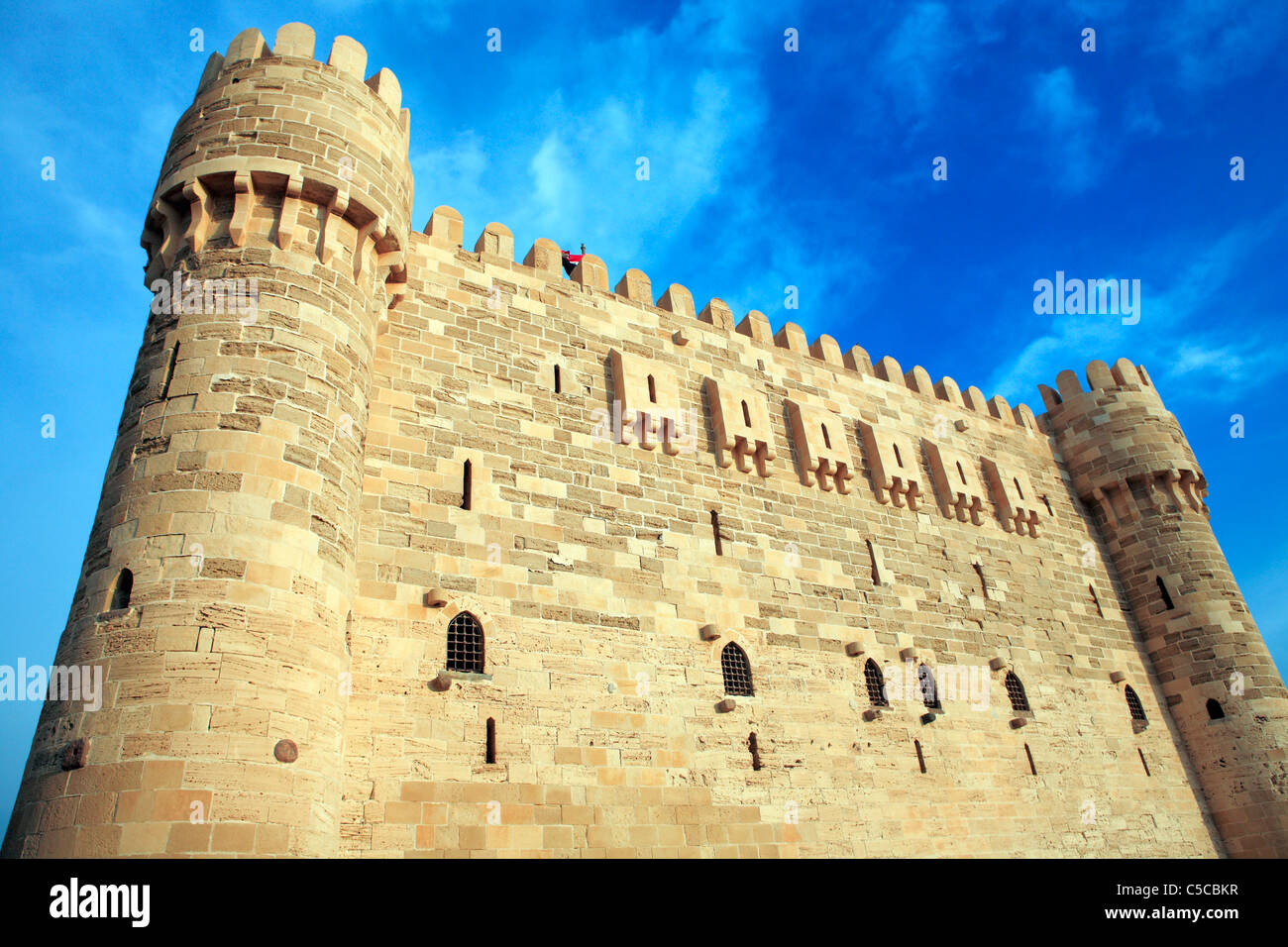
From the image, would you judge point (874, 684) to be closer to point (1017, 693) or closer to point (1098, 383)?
point (1017, 693)

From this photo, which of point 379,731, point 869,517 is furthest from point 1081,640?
point 379,731

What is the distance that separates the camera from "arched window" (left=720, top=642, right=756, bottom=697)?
977 cm

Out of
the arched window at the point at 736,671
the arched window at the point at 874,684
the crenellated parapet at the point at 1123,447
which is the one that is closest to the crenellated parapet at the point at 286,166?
the arched window at the point at 736,671

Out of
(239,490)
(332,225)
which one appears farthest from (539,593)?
(332,225)

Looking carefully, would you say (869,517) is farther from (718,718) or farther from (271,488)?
(271,488)

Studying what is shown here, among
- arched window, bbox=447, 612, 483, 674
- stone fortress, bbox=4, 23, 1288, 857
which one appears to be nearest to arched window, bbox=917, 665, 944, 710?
stone fortress, bbox=4, 23, 1288, 857

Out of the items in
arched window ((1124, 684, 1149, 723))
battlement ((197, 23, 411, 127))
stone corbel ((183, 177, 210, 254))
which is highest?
battlement ((197, 23, 411, 127))

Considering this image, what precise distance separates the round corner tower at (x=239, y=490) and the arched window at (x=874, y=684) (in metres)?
6.94

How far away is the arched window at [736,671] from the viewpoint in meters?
9.77

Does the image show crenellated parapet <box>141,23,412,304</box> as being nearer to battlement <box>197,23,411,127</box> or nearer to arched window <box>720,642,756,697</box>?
battlement <box>197,23,411,127</box>

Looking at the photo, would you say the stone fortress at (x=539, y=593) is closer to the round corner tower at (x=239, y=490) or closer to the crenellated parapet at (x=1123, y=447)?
the round corner tower at (x=239, y=490)

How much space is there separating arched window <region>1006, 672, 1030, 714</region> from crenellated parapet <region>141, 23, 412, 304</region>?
35.2 feet

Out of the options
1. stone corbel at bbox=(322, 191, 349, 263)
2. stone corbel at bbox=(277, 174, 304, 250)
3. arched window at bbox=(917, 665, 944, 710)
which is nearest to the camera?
stone corbel at bbox=(277, 174, 304, 250)

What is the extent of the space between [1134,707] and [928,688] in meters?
5.51
